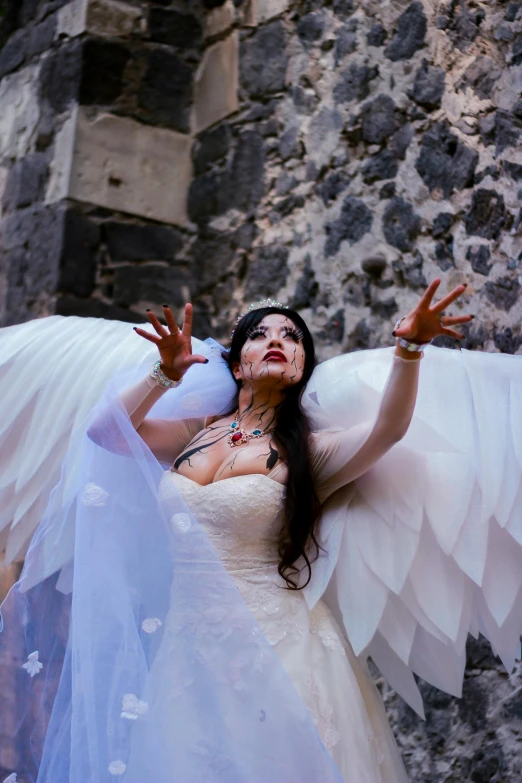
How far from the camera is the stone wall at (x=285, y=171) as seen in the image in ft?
8.32

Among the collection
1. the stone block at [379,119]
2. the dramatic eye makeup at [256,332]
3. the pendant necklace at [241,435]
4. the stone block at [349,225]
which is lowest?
the pendant necklace at [241,435]

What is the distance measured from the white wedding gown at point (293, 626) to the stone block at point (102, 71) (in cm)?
197

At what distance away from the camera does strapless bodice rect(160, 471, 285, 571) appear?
1.95 m

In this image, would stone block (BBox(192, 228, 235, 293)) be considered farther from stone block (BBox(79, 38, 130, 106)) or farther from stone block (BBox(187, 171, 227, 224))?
stone block (BBox(79, 38, 130, 106))

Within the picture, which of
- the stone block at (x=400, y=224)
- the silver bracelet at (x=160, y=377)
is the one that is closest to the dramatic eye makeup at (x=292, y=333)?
the silver bracelet at (x=160, y=377)

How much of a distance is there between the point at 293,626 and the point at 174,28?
8.38ft

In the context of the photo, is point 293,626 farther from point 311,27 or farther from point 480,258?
point 311,27

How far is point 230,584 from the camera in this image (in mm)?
1817

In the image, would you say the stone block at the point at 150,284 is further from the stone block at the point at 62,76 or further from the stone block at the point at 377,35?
the stone block at the point at 377,35

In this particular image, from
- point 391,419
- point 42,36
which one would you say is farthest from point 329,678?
point 42,36

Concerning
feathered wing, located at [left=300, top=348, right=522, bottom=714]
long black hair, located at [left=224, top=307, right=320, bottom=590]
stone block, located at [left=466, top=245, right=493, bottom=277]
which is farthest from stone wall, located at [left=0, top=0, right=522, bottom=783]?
long black hair, located at [left=224, top=307, right=320, bottom=590]

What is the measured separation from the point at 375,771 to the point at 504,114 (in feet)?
5.40

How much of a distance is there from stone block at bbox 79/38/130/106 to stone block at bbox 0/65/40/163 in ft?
0.80

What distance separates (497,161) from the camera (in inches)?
101
